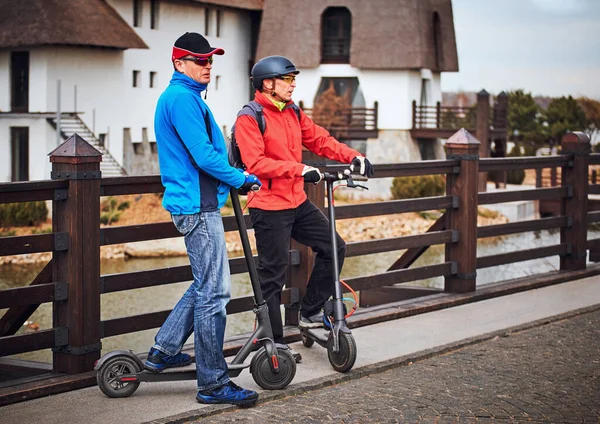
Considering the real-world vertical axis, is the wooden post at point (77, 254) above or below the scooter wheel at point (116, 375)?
above

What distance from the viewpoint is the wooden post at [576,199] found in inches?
414

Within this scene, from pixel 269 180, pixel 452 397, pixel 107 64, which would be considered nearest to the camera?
pixel 452 397

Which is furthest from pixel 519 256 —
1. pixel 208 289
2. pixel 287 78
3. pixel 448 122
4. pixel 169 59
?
pixel 448 122

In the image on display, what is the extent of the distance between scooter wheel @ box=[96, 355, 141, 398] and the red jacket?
122 cm

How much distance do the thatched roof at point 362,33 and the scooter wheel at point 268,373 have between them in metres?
39.4

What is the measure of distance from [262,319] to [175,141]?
3.56 ft

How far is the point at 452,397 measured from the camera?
593 cm

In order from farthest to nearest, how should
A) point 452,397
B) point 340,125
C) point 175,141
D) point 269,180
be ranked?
point 340,125
point 269,180
point 452,397
point 175,141

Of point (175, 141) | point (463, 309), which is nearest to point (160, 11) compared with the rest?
point (463, 309)

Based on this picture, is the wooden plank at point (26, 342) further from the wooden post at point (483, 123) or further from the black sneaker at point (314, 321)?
the wooden post at point (483, 123)

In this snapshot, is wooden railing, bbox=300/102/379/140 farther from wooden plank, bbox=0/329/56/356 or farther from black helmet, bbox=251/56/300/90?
wooden plank, bbox=0/329/56/356

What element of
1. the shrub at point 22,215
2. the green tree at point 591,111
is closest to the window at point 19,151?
the shrub at point 22,215

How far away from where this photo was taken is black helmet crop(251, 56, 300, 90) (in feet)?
20.6

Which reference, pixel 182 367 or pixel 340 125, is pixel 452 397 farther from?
pixel 340 125
